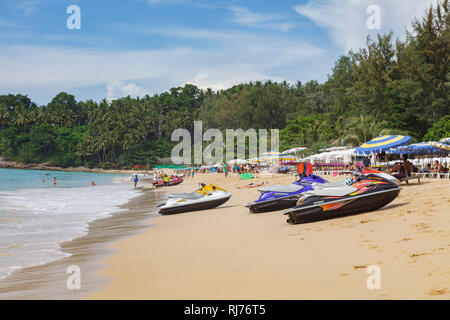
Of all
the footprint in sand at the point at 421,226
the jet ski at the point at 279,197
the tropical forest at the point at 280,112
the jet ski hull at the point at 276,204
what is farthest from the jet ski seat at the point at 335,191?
the tropical forest at the point at 280,112

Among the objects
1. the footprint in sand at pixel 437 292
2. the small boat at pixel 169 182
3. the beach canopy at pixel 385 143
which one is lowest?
the small boat at pixel 169 182

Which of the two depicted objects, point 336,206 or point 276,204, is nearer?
point 336,206

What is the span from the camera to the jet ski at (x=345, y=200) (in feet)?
34.2

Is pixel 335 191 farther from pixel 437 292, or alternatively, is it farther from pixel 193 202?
pixel 193 202

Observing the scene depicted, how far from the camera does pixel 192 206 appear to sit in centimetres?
1697

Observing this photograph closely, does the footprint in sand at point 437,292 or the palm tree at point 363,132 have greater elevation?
the palm tree at point 363,132

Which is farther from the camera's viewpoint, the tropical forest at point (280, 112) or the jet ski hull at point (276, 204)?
the tropical forest at point (280, 112)

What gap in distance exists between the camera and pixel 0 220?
16.5 metres

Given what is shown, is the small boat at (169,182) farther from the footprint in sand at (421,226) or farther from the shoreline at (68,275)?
the footprint in sand at (421,226)

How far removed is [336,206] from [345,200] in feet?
0.83

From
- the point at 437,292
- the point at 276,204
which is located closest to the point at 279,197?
the point at 276,204
